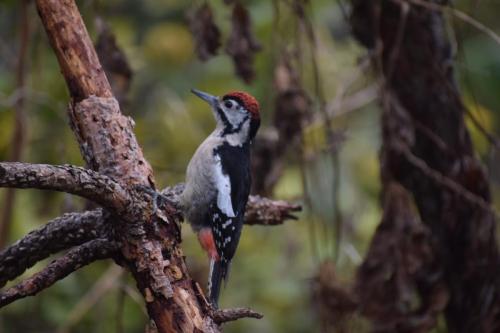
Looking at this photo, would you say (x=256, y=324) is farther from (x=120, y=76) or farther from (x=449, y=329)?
(x=120, y=76)

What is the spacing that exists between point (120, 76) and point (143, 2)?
12.5ft

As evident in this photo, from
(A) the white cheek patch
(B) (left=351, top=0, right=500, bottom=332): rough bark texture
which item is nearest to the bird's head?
(A) the white cheek patch

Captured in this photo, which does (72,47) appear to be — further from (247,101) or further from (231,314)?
(247,101)

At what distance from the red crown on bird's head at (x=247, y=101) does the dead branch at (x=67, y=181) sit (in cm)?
156

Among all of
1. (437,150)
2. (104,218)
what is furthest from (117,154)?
(437,150)

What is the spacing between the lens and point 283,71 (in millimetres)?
4363

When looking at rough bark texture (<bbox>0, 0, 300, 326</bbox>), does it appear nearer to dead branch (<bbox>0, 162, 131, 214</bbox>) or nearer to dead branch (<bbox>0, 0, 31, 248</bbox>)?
dead branch (<bbox>0, 162, 131, 214</bbox>)

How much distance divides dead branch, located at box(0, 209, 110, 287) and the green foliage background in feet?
5.28

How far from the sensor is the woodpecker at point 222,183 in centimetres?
392

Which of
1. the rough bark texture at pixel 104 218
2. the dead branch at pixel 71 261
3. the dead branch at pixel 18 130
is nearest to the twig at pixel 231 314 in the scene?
the rough bark texture at pixel 104 218

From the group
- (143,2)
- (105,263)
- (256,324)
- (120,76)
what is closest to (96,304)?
(105,263)

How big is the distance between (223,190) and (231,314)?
1409 mm

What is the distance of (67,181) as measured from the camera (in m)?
2.58

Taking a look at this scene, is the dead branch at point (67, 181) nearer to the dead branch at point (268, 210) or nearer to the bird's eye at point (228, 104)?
the dead branch at point (268, 210)
